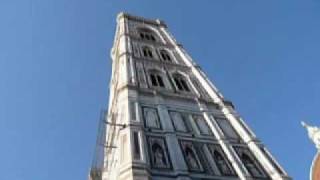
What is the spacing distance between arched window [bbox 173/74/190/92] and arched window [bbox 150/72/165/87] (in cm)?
59

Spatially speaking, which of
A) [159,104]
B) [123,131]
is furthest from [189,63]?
[123,131]

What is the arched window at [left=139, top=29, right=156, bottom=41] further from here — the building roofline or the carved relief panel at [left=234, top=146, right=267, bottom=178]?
the carved relief panel at [left=234, top=146, right=267, bottom=178]

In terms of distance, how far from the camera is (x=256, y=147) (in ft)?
36.8

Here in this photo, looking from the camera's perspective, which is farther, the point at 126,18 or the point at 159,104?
the point at 126,18

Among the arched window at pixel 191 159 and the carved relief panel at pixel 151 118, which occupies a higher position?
the carved relief panel at pixel 151 118

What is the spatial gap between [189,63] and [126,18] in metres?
8.22

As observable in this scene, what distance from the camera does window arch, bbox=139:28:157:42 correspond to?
2106 cm

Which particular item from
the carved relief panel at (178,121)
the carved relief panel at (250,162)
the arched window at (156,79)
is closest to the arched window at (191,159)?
the carved relief panel at (178,121)

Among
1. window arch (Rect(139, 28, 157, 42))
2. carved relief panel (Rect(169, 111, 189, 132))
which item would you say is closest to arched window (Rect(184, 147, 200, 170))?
carved relief panel (Rect(169, 111, 189, 132))

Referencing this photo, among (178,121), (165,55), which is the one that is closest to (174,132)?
(178,121)

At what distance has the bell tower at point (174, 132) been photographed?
962cm

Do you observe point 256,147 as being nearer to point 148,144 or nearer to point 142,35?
point 148,144

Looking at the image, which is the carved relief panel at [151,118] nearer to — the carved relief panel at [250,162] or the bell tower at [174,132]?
the bell tower at [174,132]

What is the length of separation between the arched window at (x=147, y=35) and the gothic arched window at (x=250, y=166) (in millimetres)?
11192
